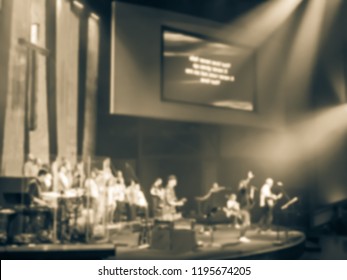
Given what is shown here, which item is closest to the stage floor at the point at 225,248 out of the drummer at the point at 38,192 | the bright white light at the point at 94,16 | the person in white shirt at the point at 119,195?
the person in white shirt at the point at 119,195

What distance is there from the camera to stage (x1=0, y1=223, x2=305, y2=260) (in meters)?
5.44

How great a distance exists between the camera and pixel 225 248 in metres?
6.75

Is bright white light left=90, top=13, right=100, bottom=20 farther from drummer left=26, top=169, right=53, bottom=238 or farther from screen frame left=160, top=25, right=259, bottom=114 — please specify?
drummer left=26, top=169, right=53, bottom=238

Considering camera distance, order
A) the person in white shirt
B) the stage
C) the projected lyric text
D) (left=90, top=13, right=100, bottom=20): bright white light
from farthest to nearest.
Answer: the projected lyric text
(left=90, top=13, right=100, bottom=20): bright white light
the person in white shirt
the stage

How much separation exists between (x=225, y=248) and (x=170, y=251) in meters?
0.95

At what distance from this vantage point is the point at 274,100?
12242 millimetres

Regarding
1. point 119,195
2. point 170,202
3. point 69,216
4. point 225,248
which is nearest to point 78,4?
point 119,195

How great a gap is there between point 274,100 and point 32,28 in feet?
21.6

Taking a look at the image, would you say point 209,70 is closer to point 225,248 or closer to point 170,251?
point 225,248

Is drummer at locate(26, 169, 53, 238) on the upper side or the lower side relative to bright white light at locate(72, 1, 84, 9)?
lower

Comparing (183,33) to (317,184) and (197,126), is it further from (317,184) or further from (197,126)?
(317,184)

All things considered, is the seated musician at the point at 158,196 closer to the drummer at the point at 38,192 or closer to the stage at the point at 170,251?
the stage at the point at 170,251

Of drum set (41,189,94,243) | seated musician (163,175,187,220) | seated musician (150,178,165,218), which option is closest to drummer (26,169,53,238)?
drum set (41,189,94,243)

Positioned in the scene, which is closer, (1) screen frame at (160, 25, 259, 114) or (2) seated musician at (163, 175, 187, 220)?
(2) seated musician at (163, 175, 187, 220)
